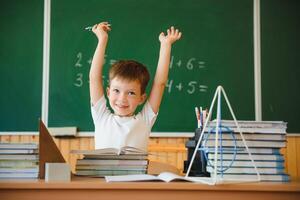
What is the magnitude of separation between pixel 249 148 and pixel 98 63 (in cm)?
84

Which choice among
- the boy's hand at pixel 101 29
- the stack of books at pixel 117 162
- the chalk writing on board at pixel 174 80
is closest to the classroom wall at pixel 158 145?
the chalk writing on board at pixel 174 80

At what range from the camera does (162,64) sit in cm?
184

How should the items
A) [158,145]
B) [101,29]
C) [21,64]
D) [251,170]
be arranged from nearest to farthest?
1. [251,170]
2. [101,29]
3. [158,145]
4. [21,64]

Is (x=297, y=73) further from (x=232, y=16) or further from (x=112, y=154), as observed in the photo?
(x=112, y=154)

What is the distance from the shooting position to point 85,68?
331 centimetres

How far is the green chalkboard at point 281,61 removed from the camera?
11.0 ft

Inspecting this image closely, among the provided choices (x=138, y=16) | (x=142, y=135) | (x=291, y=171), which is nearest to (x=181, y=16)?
(x=138, y=16)

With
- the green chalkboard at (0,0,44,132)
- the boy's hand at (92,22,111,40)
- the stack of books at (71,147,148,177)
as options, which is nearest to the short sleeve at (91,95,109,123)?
the boy's hand at (92,22,111,40)

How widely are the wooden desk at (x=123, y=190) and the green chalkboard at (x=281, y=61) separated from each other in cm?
242

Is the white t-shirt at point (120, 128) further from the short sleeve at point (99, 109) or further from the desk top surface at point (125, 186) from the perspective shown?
the desk top surface at point (125, 186)

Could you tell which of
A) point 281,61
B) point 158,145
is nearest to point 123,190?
point 158,145

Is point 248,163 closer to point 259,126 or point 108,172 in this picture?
point 259,126

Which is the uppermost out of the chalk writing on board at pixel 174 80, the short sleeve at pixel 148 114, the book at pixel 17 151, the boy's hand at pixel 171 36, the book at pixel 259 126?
the chalk writing on board at pixel 174 80

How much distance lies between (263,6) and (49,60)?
1731 millimetres
